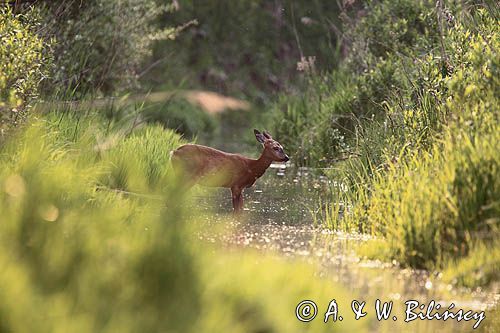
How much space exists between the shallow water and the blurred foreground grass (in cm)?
42

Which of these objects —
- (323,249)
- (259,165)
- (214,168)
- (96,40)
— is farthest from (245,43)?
(323,249)

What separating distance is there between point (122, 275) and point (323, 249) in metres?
3.23

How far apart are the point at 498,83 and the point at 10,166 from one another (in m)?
4.02

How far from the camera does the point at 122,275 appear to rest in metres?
5.34

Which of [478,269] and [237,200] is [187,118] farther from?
[478,269]

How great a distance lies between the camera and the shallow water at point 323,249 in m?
6.70

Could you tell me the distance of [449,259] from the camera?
7.34 meters

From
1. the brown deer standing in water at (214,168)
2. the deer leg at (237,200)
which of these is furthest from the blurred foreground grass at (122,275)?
the brown deer standing in water at (214,168)

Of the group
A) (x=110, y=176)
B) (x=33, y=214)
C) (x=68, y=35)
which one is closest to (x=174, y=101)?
(x=68, y=35)

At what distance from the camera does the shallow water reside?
6703 mm

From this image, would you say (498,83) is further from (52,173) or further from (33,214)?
(33,214)

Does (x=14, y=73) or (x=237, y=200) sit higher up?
(x=14, y=73)

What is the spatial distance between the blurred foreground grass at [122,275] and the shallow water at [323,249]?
1.36 ft

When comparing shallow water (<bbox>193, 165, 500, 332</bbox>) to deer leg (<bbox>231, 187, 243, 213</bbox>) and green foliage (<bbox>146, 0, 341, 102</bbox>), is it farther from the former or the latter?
green foliage (<bbox>146, 0, 341, 102</bbox>)
